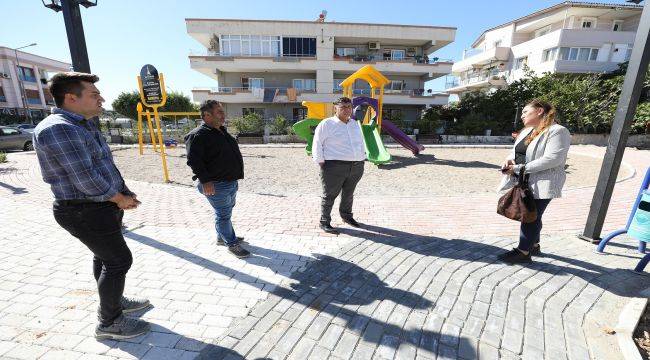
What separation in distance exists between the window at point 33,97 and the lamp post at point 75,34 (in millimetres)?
54429

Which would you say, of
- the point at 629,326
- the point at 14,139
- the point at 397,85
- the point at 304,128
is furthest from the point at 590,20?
the point at 14,139

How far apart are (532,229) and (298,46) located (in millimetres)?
27444

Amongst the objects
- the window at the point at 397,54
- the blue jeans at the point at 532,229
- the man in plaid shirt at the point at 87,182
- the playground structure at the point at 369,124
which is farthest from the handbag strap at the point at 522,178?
the window at the point at 397,54

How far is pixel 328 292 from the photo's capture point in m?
2.78

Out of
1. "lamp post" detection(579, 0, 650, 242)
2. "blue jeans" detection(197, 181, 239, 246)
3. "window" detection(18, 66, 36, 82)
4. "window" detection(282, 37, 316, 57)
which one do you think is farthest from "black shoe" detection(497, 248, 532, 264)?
"window" detection(18, 66, 36, 82)

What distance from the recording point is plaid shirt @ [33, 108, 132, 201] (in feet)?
5.77

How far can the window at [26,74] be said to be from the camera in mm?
40469

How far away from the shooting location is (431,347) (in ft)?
7.02

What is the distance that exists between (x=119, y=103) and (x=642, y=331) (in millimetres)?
43753

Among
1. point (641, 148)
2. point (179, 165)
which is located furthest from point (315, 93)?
point (641, 148)

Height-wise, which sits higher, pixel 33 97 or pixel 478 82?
pixel 478 82

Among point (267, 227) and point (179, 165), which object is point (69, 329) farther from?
point (179, 165)

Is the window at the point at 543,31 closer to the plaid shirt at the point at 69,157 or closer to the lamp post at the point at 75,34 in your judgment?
the lamp post at the point at 75,34

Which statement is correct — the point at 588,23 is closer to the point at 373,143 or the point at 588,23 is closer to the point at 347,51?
the point at 347,51
